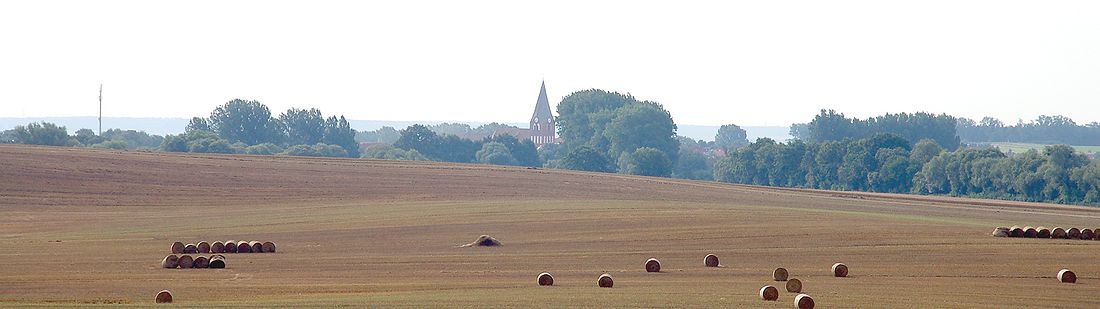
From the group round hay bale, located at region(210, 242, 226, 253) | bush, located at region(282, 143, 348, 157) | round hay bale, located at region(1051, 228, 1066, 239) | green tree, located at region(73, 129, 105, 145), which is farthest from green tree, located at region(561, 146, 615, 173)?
round hay bale, located at region(210, 242, 226, 253)

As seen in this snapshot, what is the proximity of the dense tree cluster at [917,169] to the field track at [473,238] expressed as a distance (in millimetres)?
29161

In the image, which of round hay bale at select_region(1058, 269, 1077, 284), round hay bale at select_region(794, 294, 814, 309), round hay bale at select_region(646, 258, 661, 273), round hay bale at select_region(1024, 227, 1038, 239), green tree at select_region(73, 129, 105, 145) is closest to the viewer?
round hay bale at select_region(794, 294, 814, 309)

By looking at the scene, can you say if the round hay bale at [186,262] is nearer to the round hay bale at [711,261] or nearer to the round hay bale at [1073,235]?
the round hay bale at [711,261]

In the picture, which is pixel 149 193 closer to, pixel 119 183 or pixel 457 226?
pixel 119 183

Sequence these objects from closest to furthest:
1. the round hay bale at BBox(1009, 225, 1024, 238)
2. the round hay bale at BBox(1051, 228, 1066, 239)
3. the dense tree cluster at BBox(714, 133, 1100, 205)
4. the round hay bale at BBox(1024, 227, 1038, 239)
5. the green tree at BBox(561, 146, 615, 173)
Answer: the round hay bale at BBox(1051, 228, 1066, 239) → the round hay bale at BBox(1024, 227, 1038, 239) → the round hay bale at BBox(1009, 225, 1024, 238) → the dense tree cluster at BBox(714, 133, 1100, 205) → the green tree at BBox(561, 146, 615, 173)

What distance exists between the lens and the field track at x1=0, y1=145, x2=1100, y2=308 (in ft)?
126

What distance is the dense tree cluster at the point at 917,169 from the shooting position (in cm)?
13388

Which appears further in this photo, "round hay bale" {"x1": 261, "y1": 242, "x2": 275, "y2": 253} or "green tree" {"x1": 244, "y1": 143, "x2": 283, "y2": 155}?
"green tree" {"x1": 244, "y1": 143, "x2": 283, "y2": 155}

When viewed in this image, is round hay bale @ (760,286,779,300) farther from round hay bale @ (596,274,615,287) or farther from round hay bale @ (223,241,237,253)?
round hay bale @ (223,241,237,253)

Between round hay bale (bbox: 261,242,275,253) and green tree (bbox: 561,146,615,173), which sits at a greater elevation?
green tree (bbox: 561,146,615,173)

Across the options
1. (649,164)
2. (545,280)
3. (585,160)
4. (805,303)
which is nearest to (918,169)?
(649,164)

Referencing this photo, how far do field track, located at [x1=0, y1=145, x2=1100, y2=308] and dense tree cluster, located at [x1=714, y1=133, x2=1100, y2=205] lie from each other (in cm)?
2916

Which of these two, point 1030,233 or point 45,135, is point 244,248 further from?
point 45,135

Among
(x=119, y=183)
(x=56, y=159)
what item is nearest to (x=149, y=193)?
(x=119, y=183)
